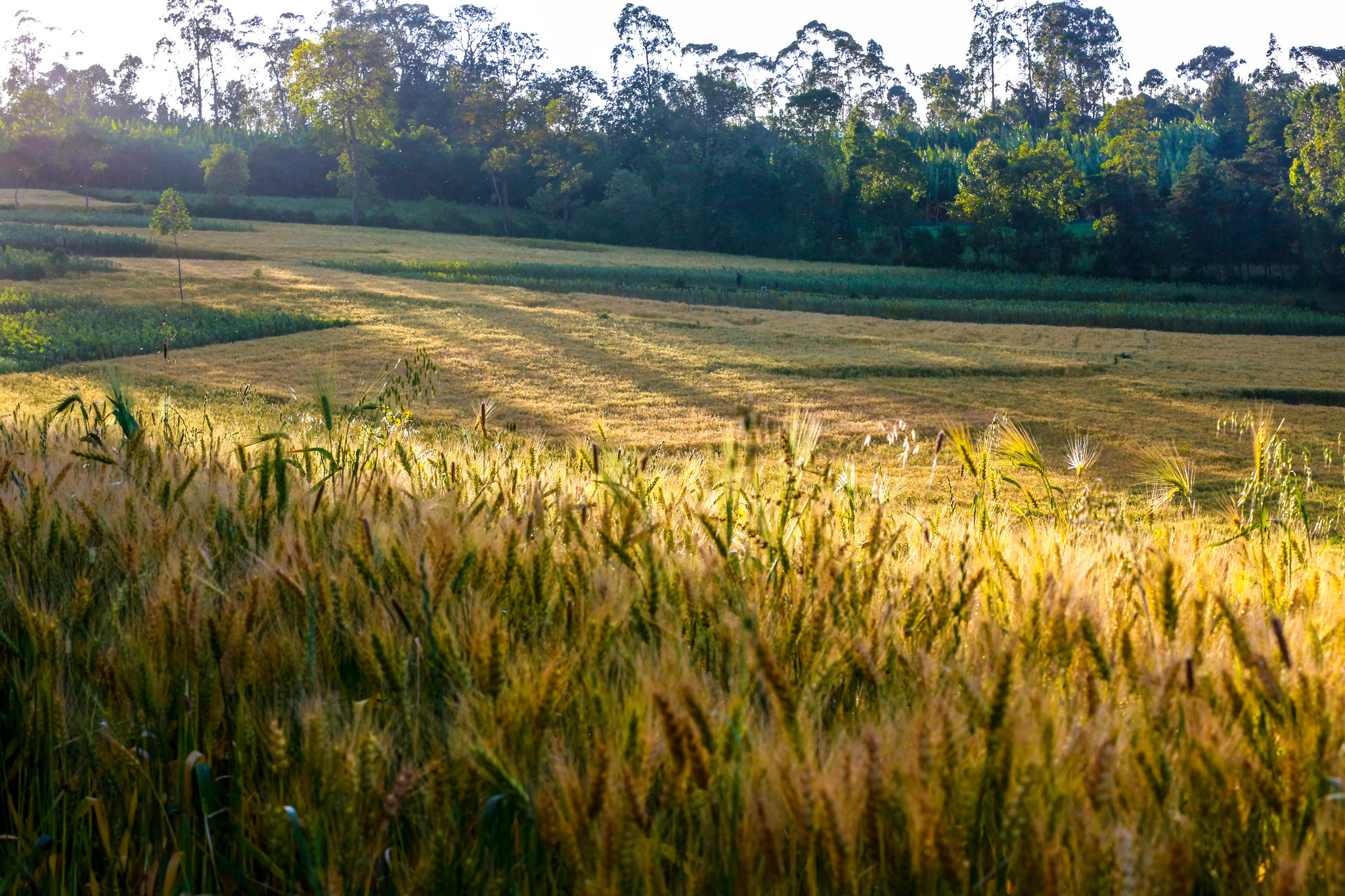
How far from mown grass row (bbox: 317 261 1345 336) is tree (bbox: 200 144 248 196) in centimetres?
2573

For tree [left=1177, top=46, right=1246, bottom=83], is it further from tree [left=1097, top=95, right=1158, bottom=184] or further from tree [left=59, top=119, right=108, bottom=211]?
tree [left=59, top=119, right=108, bottom=211]

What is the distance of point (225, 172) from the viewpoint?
5284cm

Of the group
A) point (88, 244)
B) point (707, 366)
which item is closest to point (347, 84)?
point (88, 244)

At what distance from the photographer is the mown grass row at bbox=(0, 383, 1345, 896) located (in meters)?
1.00

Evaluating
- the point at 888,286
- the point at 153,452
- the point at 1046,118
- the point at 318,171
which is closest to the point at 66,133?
the point at 318,171

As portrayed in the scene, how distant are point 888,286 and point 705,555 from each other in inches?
1319

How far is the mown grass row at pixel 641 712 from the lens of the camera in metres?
1.00

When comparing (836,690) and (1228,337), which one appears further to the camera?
(1228,337)

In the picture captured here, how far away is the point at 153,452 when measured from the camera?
3291 millimetres

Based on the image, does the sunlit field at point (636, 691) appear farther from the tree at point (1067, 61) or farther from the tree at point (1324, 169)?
the tree at point (1067, 61)

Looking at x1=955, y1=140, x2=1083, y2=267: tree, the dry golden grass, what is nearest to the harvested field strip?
the dry golden grass

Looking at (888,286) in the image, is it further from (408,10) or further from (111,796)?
(408,10)

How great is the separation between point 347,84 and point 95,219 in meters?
19.6

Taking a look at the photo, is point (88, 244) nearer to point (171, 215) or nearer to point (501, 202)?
point (171, 215)
